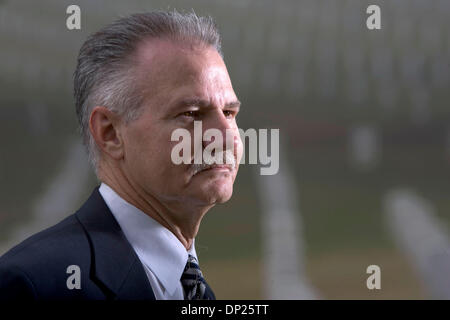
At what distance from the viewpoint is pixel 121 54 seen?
2.87 feet

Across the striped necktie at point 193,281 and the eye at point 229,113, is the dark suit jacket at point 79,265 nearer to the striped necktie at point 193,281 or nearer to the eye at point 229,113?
the striped necktie at point 193,281

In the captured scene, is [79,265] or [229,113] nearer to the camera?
[79,265]

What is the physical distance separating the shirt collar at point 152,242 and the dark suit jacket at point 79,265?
0.06 ft

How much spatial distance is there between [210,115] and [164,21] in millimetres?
153

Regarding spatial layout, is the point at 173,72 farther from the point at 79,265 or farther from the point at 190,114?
the point at 79,265

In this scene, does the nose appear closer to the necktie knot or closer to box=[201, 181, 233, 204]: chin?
box=[201, 181, 233, 204]: chin

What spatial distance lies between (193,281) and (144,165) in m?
0.18

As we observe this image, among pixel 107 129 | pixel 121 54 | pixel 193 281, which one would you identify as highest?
pixel 121 54

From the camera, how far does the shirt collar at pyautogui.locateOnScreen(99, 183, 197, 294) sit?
0.87 meters

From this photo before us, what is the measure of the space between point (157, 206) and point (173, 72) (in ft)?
0.62

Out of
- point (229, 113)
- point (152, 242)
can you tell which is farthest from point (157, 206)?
point (229, 113)

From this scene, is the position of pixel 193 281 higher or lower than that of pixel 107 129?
lower

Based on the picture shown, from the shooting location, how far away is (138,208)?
902 millimetres

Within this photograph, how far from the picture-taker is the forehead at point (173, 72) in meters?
0.86
